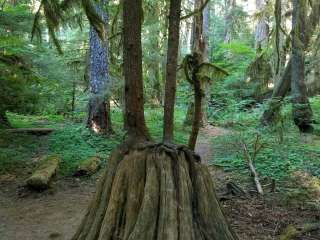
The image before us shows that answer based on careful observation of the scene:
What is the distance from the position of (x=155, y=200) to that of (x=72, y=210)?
3544 mm

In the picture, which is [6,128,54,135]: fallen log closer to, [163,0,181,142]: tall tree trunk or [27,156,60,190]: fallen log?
[27,156,60,190]: fallen log

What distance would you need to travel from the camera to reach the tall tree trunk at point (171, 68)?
5238mm

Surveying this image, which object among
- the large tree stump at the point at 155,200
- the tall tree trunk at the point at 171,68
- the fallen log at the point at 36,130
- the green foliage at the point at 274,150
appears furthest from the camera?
the fallen log at the point at 36,130

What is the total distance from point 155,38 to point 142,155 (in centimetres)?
1569

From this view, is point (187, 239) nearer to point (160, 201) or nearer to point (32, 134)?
point (160, 201)

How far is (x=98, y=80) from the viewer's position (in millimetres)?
12203

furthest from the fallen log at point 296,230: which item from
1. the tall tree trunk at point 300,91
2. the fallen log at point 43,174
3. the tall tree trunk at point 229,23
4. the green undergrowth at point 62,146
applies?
the tall tree trunk at point 229,23

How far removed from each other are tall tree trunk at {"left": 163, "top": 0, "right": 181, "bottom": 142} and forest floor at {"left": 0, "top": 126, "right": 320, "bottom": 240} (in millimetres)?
1854

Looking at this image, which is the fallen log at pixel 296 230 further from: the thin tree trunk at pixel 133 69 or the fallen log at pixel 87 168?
the fallen log at pixel 87 168

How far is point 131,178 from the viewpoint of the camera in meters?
4.09

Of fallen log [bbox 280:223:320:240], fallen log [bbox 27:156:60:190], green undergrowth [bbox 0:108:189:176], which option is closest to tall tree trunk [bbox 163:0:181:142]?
fallen log [bbox 280:223:320:240]

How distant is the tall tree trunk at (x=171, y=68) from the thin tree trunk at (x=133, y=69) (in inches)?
27.8

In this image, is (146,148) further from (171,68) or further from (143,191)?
(171,68)

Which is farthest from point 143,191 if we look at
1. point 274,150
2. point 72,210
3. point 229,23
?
point 229,23
